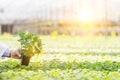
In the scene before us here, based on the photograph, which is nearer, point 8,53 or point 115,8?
point 8,53

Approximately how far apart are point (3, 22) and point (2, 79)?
51563 mm

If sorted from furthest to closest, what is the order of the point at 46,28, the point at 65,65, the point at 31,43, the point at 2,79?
the point at 46,28 < the point at 65,65 < the point at 31,43 < the point at 2,79

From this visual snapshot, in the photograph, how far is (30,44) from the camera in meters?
6.23

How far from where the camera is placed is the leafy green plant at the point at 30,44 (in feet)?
20.4

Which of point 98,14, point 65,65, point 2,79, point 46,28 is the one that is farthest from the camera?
point 46,28

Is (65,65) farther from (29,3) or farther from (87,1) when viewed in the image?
(29,3)

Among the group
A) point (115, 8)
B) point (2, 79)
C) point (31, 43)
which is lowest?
point (2, 79)

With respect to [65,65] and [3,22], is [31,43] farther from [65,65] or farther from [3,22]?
[3,22]

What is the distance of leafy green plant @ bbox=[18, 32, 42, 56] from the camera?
6.23m

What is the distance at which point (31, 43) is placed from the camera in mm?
6258

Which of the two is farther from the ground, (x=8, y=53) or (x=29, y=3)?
(x=29, y=3)

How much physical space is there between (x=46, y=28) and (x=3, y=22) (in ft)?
31.6

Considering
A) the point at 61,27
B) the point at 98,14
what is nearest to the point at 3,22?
the point at 61,27

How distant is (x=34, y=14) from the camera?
166 ft
